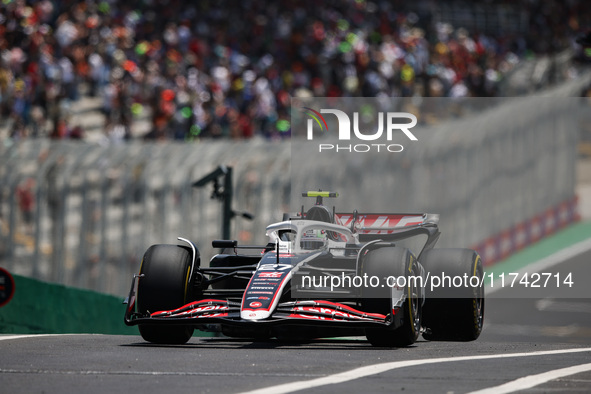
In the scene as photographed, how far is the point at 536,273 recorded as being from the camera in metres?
18.7

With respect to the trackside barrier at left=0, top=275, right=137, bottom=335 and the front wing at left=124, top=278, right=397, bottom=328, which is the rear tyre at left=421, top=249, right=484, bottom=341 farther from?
the trackside barrier at left=0, top=275, right=137, bottom=335

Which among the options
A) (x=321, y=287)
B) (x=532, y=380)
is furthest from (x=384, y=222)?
(x=532, y=380)

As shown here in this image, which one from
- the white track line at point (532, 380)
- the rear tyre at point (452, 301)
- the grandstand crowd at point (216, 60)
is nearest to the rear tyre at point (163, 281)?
the rear tyre at point (452, 301)

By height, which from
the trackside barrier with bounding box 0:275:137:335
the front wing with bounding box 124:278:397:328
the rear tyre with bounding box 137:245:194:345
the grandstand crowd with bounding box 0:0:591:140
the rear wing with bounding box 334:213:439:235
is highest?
the grandstand crowd with bounding box 0:0:591:140

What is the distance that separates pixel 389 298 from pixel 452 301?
1.17 meters

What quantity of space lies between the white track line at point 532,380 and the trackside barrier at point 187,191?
8.06 m

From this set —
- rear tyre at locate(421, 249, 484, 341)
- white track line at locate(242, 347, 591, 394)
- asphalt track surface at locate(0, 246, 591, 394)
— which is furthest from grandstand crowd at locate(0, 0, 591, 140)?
white track line at locate(242, 347, 591, 394)

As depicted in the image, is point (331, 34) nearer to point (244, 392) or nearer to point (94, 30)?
point (94, 30)

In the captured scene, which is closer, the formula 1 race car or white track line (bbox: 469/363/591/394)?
white track line (bbox: 469/363/591/394)

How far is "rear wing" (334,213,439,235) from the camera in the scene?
11367 millimetres

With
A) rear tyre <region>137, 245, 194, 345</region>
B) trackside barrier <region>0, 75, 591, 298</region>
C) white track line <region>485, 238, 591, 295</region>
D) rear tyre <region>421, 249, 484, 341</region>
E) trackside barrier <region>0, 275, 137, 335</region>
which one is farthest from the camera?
white track line <region>485, 238, 591, 295</region>

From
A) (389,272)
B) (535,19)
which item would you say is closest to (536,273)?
(389,272)

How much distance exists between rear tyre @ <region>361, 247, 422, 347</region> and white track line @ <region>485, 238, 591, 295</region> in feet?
25.7

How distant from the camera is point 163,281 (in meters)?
10.2
